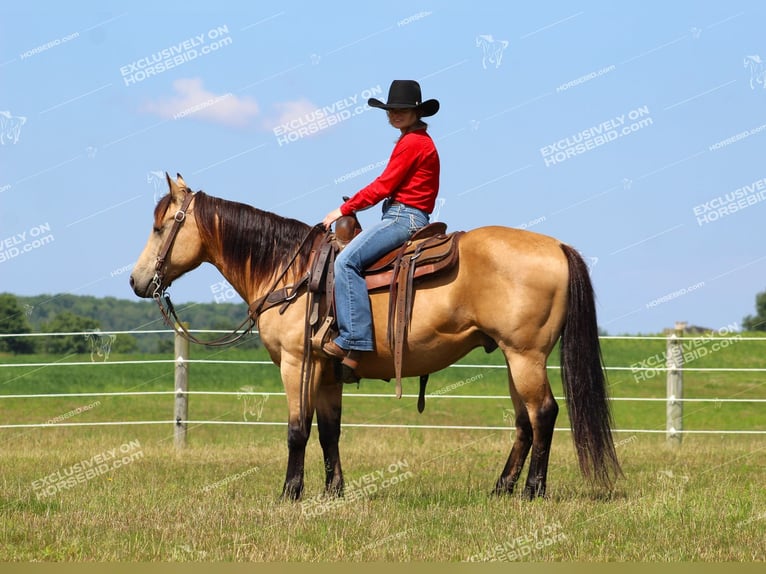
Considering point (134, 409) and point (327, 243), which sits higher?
point (327, 243)

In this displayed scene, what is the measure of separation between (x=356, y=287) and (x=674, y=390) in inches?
273

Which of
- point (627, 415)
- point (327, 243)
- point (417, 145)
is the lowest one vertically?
point (627, 415)

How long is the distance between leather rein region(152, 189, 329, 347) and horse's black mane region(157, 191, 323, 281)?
11 centimetres

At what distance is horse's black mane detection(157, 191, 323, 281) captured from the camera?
748 centimetres

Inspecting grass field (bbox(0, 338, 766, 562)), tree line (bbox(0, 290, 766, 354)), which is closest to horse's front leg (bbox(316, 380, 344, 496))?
grass field (bbox(0, 338, 766, 562))

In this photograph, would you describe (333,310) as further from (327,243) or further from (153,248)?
(153,248)

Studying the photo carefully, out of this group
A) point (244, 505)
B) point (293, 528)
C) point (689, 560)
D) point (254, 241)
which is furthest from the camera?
point (254, 241)

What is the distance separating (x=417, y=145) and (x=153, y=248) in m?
2.20

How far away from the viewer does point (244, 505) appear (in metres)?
6.88

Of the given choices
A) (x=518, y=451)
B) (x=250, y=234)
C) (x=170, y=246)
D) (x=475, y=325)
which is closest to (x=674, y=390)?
(x=518, y=451)

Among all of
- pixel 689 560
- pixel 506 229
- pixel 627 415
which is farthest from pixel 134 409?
pixel 689 560

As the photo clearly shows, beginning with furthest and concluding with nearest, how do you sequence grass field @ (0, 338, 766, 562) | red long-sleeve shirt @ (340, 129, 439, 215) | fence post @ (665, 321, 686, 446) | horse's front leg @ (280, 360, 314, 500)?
fence post @ (665, 321, 686, 446) < horse's front leg @ (280, 360, 314, 500) < red long-sleeve shirt @ (340, 129, 439, 215) < grass field @ (0, 338, 766, 562)

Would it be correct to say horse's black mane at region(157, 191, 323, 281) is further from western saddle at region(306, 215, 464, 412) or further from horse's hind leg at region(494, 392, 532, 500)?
horse's hind leg at region(494, 392, 532, 500)

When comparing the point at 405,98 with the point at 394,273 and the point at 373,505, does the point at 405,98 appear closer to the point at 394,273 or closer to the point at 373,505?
the point at 394,273
